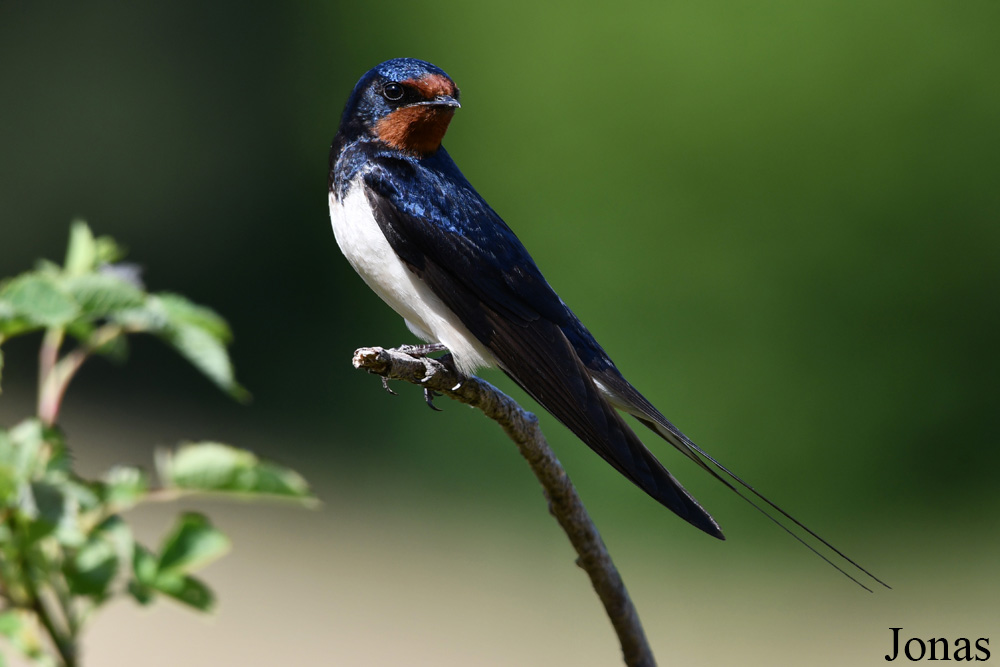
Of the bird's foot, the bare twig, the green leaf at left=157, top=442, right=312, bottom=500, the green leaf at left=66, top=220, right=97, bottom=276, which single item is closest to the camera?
the green leaf at left=157, top=442, right=312, bottom=500

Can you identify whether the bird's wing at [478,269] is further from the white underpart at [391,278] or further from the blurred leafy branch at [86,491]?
the blurred leafy branch at [86,491]

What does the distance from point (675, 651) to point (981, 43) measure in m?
2.77

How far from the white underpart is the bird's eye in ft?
0.48

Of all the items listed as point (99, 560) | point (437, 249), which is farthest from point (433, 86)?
point (99, 560)

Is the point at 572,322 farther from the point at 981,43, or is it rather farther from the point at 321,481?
the point at 321,481

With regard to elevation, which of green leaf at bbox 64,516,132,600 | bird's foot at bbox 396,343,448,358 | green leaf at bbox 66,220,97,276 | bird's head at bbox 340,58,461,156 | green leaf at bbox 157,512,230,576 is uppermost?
bird's head at bbox 340,58,461,156

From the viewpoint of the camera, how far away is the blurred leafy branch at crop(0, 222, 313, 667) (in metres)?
0.73

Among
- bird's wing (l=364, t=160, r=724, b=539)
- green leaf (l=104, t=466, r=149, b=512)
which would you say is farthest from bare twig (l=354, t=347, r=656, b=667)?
green leaf (l=104, t=466, r=149, b=512)

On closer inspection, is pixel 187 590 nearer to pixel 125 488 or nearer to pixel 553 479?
pixel 125 488

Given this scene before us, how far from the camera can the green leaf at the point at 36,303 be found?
80 cm

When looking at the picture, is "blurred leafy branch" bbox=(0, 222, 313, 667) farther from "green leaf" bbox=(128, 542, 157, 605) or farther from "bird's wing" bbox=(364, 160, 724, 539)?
"bird's wing" bbox=(364, 160, 724, 539)

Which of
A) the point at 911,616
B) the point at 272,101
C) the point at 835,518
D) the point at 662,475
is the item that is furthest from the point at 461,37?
the point at 662,475

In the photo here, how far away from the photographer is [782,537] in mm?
5055

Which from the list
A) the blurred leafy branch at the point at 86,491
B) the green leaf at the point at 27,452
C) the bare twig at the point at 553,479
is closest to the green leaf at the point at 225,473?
the blurred leafy branch at the point at 86,491
